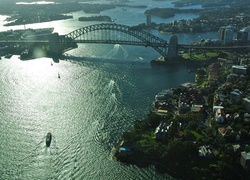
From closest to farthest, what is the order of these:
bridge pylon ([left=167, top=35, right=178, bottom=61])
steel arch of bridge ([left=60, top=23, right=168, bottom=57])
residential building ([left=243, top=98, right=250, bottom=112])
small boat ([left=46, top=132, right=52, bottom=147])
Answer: small boat ([left=46, top=132, right=52, bottom=147]) → residential building ([left=243, top=98, right=250, bottom=112]) → bridge pylon ([left=167, top=35, right=178, bottom=61]) → steel arch of bridge ([left=60, top=23, right=168, bottom=57])

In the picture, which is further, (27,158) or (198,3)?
(198,3)

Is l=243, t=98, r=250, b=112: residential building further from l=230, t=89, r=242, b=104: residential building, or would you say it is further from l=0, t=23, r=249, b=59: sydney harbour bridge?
l=0, t=23, r=249, b=59: sydney harbour bridge

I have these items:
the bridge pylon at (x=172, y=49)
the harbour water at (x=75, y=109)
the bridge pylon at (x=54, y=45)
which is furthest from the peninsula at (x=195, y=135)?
the bridge pylon at (x=54, y=45)

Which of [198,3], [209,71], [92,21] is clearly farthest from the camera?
[198,3]

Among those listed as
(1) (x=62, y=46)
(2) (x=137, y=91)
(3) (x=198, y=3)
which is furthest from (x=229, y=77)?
(3) (x=198, y=3)

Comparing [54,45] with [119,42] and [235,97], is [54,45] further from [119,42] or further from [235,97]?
[235,97]

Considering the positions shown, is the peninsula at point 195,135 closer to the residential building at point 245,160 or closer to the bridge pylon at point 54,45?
the residential building at point 245,160

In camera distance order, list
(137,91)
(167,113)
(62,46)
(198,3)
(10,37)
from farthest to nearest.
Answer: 1. (198,3)
2. (10,37)
3. (62,46)
4. (137,91)
5. (167,113)

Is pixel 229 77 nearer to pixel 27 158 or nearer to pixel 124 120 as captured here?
pixel 124 120

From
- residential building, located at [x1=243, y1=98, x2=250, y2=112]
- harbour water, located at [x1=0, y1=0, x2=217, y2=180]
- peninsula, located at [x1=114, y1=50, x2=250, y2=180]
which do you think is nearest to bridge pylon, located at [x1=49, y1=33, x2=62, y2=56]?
harbour water, located at [x1=0, y1=0, x2=217, y2=180]

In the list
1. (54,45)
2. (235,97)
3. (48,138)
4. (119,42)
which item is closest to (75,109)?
(48,138)
